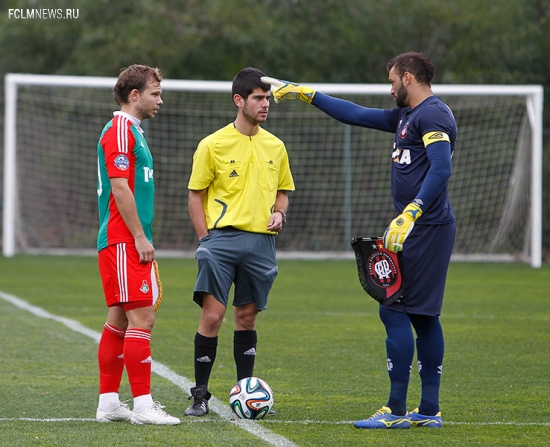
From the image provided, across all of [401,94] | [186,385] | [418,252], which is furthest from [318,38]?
[418,252]

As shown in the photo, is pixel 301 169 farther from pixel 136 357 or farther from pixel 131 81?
pixel 136 357

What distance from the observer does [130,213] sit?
16.3 feet

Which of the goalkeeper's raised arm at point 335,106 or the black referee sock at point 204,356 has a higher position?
the goalkeeper's raised arm at point 335,106

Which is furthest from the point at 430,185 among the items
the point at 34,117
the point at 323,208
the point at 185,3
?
the point at 185,3

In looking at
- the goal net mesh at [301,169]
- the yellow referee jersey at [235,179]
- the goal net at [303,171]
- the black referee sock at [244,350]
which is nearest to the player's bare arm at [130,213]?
the yellow referee jersey at [235,179]

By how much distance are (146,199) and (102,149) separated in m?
0.37

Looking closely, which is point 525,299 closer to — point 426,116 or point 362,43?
point 426,116

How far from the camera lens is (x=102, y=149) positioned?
507cm

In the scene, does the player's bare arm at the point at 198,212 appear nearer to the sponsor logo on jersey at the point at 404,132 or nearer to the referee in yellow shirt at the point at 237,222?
the referee in yellow shirt at the point at 237,222

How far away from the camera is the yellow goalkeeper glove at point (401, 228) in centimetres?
475

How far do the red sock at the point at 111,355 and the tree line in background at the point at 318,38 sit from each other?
1733 cm

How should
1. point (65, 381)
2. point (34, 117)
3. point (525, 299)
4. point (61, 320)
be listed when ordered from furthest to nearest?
point (34, 117), point (525, 299), point (61, 320), point (65, 381)

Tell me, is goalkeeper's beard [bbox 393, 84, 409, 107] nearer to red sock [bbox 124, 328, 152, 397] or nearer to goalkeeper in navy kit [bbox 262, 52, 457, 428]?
goalkeeper in navy kit [bbox 262, 52, 457, 428]

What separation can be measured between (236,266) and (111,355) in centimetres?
90
